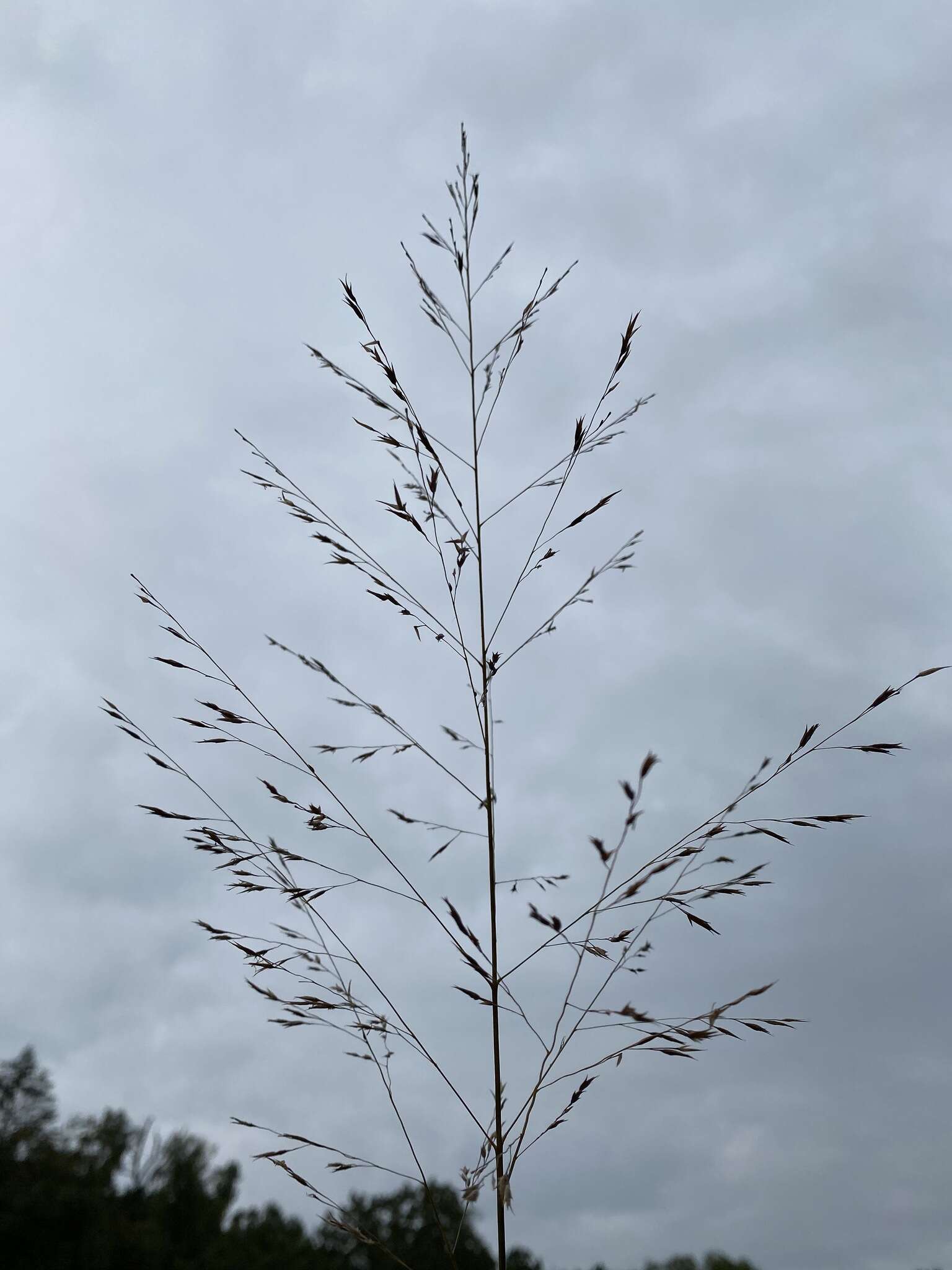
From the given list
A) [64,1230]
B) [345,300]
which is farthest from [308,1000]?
[64,1230]

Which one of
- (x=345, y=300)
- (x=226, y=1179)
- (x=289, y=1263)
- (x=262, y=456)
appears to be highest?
(x=345, y=300)

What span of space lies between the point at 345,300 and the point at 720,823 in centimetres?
146

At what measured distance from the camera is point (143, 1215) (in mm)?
23703

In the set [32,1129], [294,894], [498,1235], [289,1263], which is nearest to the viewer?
[498,1235]

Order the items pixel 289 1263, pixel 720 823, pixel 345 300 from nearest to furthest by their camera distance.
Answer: pixel 720 823 → pixel 345 300 → pixel 289 1263

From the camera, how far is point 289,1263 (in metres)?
25.7

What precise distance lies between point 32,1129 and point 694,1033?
1289 inches

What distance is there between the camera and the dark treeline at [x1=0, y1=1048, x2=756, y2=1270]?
68.8 feet

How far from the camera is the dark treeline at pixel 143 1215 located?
2098 cm

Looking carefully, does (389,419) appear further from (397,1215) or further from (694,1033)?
(397,1215)

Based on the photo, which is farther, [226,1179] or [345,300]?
[226,1179]

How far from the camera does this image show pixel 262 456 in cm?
222

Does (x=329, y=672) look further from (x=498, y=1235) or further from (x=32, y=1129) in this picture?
(x=32, y=1129)

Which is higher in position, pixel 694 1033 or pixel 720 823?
pixel 720 823
